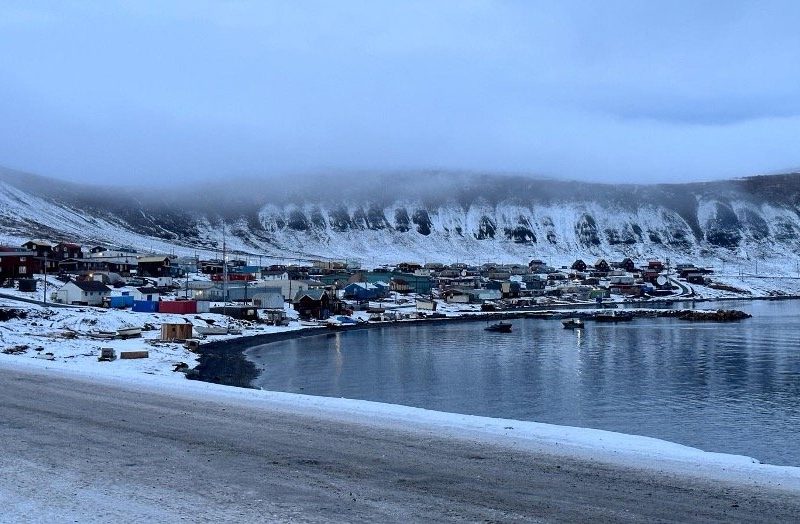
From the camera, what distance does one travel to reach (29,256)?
7212cm

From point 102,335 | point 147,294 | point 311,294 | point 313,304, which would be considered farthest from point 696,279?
point 102,335

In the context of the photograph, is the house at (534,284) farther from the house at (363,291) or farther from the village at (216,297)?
the house at (363,291)

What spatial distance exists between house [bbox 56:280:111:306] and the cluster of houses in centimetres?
8

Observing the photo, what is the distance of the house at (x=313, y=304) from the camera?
238 feet

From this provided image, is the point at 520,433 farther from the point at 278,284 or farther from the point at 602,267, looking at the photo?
the point at 602,267

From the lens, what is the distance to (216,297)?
7388cm

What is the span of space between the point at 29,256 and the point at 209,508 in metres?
73.5

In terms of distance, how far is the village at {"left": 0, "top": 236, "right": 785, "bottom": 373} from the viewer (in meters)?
38.6

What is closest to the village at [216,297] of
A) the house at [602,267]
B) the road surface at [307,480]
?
the house at [602,267]

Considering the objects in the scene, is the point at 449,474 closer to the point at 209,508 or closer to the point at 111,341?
the point at 209,508

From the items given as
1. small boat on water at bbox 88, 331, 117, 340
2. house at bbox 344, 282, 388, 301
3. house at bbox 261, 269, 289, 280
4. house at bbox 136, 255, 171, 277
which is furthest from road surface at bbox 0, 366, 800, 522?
house at bbox 261, 269, 289, 280

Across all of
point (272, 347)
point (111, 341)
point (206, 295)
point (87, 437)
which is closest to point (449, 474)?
point (87, 437)

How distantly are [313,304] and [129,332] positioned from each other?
32.2 m

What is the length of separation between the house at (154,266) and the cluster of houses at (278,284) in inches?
4.9
